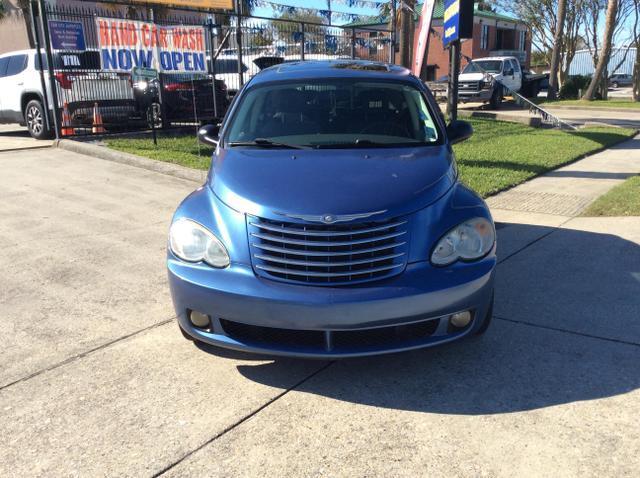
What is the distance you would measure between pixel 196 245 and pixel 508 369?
1.97 m

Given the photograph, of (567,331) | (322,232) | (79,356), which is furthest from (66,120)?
(567,331)

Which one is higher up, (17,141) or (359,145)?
(359,145)

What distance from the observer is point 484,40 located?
49.4 meters

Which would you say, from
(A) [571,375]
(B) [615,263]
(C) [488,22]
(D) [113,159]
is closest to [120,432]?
(A) [571,375]

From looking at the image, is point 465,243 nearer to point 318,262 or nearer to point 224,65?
point 318,262

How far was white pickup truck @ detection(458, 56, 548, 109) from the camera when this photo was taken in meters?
24.3

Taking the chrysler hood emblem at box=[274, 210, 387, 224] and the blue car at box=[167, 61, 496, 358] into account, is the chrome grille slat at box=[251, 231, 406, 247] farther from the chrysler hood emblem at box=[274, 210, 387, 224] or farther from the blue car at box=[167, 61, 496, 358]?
the chrysler hood emblem at box=[274, 210, 387, 224]

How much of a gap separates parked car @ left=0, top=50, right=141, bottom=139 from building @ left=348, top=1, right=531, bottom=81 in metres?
28.5

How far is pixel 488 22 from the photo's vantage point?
4909 centimetres

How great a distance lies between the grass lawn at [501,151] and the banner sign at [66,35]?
2.00 meters

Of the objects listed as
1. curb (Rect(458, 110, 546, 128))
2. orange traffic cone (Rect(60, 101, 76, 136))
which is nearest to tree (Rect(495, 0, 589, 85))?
curb (Rect(458, 110, 546, 128))

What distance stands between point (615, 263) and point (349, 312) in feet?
10.8

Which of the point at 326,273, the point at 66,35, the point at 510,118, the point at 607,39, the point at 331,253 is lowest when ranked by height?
the point at 510,118

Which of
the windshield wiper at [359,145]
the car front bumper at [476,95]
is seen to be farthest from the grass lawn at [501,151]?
the car front bumper at [476,95]
